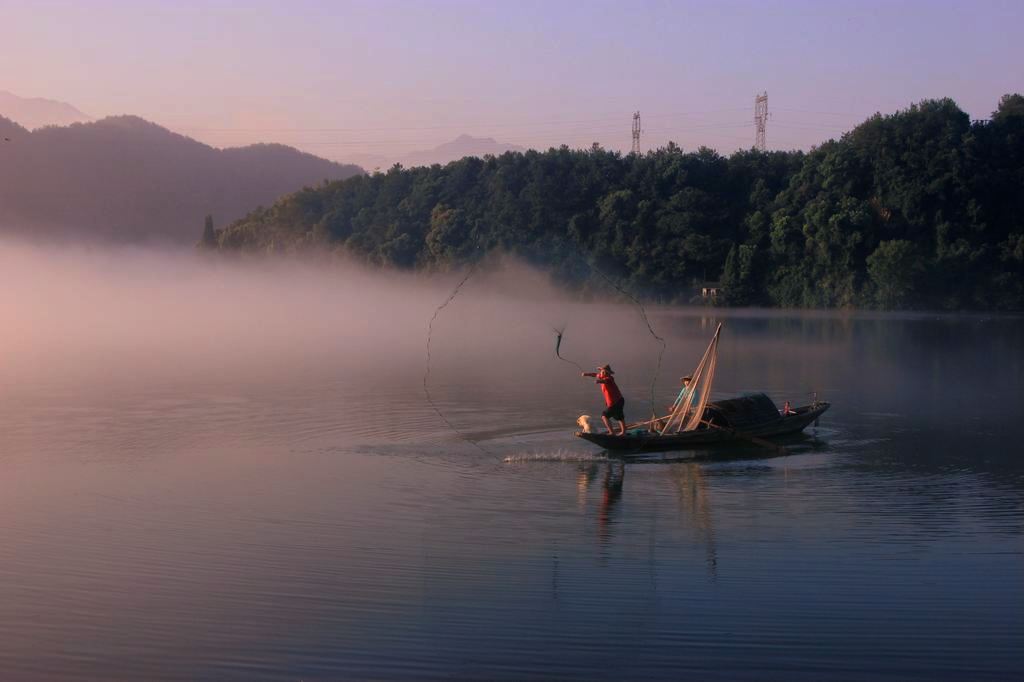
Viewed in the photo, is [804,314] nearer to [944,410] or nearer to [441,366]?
[441,366]

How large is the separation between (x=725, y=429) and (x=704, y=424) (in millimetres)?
385

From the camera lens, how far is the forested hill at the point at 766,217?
74.6 metres

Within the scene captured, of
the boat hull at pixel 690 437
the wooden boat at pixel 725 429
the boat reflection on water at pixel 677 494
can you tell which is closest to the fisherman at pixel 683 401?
the wooden boat at pixel 725 429

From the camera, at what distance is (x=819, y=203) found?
77688 millimetres

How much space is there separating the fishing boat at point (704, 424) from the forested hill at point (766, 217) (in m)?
52.7

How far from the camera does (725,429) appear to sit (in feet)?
66.9

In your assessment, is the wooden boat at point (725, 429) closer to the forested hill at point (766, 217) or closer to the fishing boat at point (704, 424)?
the fishing boat at point (704, 424)

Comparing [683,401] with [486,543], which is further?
[683,401]

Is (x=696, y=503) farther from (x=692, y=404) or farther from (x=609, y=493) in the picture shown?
(x=692, y=404)

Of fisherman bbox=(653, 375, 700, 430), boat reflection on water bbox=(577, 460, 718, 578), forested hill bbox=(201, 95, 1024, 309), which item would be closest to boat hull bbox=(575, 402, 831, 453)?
boat reflection on water bbox=(577, 460, 718, 578)

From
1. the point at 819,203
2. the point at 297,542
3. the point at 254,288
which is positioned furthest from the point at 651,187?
the point at 297,542

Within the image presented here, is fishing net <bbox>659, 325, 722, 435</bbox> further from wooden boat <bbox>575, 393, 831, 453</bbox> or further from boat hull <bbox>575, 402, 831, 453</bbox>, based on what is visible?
boat hull <bbox>575, 402, 831, 453</bbox>

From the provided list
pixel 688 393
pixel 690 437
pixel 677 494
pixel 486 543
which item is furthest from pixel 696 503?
pixel 688 393

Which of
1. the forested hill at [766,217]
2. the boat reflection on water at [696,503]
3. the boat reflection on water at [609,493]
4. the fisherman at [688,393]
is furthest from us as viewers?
the forested hill at [766,217]
